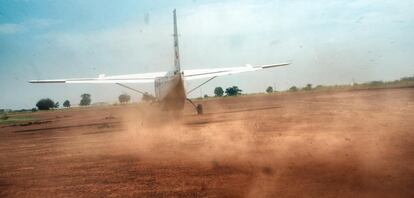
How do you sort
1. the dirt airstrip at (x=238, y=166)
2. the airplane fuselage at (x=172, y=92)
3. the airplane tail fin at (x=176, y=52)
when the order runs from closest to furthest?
1. the dirt airstrip at (x=238, y=166)
2. the airplane fuselage at (x=172, y=92)
3. the airplane tail fin at (x=176, y=52)

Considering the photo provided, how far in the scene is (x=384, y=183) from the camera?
816 cm

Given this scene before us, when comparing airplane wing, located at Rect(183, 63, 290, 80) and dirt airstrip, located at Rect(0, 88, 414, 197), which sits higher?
airplane wing, located at Rect(183, 63, 290, 80)

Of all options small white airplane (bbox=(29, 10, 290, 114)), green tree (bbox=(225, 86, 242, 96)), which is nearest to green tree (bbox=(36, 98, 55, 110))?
green tree (bbox=(225, 86, 242, 96))

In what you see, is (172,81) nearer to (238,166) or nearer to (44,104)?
(238,166)

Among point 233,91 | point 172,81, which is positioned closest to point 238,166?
point 172,81

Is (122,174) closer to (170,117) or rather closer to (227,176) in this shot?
(227,176)

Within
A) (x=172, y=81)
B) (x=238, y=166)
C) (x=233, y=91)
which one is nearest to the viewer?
(x=238, y=166)

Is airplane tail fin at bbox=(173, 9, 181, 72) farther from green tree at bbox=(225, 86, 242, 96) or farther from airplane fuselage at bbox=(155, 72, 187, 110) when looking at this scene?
green tree at bbox=(225, 86, 242, 96)

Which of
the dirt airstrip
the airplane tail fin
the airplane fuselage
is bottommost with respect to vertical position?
the dirt airstrip

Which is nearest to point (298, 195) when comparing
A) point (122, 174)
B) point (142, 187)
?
point (142, 187)

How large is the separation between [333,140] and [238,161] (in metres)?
3.92

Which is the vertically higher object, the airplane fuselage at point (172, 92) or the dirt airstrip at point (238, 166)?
the airplane fuselage at point (172, 92)

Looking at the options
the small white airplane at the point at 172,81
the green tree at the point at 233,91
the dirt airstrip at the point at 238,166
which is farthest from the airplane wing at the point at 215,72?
the green tree at the point at 233,91

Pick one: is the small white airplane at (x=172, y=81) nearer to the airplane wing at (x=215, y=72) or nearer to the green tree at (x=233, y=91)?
the airplane wing at (x=215, y=72)
